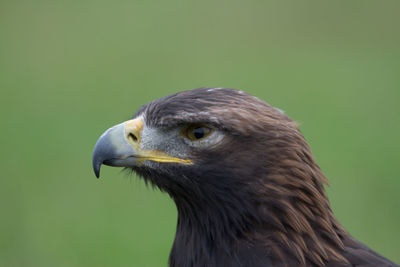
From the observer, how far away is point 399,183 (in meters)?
7.80

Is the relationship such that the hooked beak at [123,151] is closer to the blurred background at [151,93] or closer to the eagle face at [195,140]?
the eagle face at [195,140]

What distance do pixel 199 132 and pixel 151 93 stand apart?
764 centimetres

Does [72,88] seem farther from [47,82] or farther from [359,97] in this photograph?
[359,97]

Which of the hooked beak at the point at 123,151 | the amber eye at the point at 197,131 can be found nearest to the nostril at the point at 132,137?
the hooked beak at the point at 123,151

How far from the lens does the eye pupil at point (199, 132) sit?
3186mm

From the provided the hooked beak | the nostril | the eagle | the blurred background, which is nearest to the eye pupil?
the eagle

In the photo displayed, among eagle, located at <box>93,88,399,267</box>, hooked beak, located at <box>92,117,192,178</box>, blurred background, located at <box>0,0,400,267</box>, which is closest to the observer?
eagle, located at <box>93,88,399,267</box>

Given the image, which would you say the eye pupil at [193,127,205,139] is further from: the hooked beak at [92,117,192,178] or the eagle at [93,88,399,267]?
the hooked beak at [92,117,192,178]

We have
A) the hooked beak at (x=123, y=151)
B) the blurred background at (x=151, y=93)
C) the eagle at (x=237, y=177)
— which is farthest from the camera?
the blurred background at (x=151, y=93)

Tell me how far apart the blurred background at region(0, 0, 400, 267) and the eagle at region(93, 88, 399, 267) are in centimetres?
356

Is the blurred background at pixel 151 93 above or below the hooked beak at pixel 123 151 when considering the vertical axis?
below

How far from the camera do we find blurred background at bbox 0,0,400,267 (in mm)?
7125

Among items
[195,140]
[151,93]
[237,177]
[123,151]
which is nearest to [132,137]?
[123,151]

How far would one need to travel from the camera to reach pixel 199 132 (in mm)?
3189
